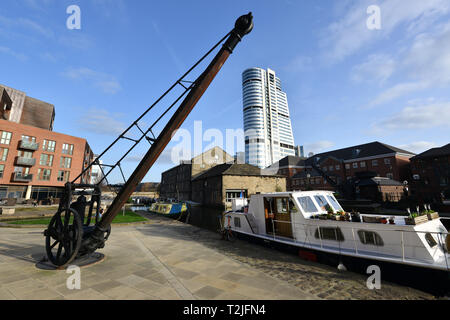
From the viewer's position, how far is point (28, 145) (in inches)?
1286

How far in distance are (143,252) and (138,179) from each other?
3878 millimetres

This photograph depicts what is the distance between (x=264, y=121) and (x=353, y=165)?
80040mm

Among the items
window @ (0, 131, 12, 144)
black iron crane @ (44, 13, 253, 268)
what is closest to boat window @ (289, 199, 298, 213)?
black iron crane @ (44, 13, 253, 268)

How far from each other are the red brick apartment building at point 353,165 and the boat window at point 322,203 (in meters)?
27.8

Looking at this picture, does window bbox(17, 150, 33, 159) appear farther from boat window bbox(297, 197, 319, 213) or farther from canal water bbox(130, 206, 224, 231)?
boat window bbox(297, 197, 319, 213)

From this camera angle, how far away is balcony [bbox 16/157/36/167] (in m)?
31.8

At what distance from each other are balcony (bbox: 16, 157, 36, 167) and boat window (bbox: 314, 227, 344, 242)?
44462 mm

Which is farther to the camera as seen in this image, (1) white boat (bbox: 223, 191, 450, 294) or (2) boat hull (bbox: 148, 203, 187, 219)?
(2) boat hull (bbox: 148, 203, 187, 219)

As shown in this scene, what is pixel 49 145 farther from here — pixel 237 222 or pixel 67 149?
pixel 237 222

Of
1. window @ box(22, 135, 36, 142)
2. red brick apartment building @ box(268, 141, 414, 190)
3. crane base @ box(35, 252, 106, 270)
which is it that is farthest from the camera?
red brick apartment building @ box(268, 141, 414, 190)
